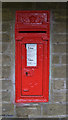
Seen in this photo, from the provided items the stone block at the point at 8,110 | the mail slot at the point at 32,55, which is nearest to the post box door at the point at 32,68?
the mail slot at the point at 32,55

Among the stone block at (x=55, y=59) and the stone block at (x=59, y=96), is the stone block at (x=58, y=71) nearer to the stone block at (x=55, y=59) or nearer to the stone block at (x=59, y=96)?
the stone block at (x=55, y=59)

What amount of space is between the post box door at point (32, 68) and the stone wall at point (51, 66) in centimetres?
23

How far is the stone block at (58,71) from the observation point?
317 centimetres

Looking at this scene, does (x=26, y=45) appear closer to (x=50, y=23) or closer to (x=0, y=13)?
(x=50, y=23)

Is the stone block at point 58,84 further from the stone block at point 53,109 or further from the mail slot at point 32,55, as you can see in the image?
the stone block at point 53,109

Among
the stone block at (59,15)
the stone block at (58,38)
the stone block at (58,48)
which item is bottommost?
the stone block at (58,48)

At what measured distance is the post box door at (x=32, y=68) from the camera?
10.1ft

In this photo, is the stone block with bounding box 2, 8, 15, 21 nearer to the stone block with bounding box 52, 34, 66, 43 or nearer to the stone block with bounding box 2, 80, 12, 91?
the stone block with bounding box 52, 34, 66, 43

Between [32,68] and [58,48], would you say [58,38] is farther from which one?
[32,68]

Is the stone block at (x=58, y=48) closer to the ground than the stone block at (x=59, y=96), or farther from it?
farther from it

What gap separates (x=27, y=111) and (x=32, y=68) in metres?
0.93

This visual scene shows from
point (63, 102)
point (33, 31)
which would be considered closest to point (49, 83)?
point (63, 102)

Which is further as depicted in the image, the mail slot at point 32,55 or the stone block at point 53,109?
the stone block at point 53,109

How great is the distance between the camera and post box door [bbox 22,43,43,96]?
3074mm
